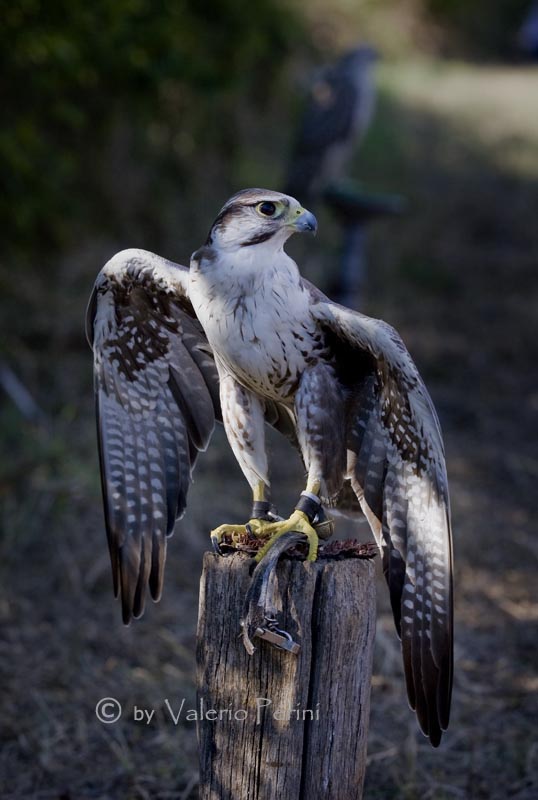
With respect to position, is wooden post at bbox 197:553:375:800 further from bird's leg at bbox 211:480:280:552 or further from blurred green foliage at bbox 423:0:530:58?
blurred green foliage at bbox 423:0:530:58

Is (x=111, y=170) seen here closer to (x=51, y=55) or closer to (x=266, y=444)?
(x=51, y=55)

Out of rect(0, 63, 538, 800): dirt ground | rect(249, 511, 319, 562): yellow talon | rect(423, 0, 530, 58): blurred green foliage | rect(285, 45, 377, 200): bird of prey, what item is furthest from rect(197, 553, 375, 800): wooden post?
rect(423, 0, 530, 58): blurred green foliage

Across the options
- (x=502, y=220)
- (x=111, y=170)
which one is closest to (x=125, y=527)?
(x=111, y=170)

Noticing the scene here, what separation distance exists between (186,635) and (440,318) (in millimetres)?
5624

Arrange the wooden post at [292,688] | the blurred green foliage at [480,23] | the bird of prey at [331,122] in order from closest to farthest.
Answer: the wooden post at [292,688] < the bird of prey at [331,122] < the blurred green foliage at [480,23]

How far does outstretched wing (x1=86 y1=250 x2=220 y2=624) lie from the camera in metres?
2.72

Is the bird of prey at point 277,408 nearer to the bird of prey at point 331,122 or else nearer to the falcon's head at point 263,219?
the falcon's head at point 263,219

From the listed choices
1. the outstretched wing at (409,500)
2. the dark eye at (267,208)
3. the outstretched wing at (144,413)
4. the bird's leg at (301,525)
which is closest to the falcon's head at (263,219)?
the dark eye at (267,208)

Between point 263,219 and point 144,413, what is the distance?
0.84 meters

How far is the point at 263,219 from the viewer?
227 cm

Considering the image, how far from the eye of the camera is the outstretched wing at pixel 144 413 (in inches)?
107

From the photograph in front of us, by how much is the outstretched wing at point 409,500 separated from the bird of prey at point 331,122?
5464 millimetres

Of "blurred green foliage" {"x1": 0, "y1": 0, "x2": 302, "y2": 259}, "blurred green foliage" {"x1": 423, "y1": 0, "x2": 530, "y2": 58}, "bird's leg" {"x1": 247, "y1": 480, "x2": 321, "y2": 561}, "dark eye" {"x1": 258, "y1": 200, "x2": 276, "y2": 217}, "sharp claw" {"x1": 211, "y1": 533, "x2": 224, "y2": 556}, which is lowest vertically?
"sharp claw" {"x1": 211, "y1": 533, "x2": 224, "y2": 556}

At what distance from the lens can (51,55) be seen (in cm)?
553
